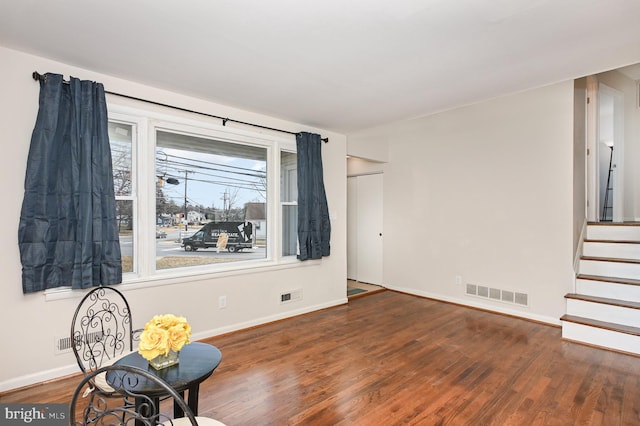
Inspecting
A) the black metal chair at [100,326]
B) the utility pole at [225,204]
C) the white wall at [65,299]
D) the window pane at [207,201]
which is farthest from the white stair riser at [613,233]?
the black metal chair at [100,326]

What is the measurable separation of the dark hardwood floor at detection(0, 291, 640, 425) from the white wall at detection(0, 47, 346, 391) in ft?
0.67

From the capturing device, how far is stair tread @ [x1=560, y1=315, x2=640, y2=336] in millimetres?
3240

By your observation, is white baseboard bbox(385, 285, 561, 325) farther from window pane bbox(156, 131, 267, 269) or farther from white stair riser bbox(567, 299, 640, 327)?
window pane bbox(156, 131, 267, 269)

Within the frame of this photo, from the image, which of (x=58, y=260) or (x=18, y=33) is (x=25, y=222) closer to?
(x=58, y=260)

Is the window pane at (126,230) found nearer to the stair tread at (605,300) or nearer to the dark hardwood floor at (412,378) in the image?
the dark hardwood floor at (412,378)

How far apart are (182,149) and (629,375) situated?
4.67m

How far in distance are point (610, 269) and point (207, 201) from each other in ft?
15.7

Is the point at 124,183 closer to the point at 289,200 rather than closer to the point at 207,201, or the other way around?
the point at 207,201

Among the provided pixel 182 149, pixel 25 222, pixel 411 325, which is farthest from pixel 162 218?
pixel 411 325

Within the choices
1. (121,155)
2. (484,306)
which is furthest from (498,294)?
(121,155)

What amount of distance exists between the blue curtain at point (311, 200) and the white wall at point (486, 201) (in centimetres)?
125

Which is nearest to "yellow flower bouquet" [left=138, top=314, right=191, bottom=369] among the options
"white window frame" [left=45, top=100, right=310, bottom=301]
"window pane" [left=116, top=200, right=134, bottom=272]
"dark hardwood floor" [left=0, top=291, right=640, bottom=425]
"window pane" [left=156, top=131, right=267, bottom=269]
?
"dark hardwood floor" [left=0, top=291, right=640, bottom=425]

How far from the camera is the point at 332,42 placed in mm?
2428

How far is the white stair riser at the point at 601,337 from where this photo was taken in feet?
10.4
